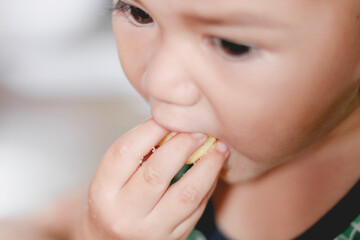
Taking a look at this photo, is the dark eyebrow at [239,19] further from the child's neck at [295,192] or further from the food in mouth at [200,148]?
the child's neck at [295,192]

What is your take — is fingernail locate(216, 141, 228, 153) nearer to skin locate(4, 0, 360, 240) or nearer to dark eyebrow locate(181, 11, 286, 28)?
skin locate(4, 0, 360, 240)

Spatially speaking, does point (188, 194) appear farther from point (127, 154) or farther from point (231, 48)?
point (231, 48)

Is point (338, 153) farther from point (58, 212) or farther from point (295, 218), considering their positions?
point (58, 212)

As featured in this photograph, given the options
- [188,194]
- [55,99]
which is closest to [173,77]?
[188,194]

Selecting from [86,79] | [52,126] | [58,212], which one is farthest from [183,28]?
[86,79]

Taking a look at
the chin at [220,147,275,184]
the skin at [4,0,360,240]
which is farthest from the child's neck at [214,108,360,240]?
the chin at [220,147,275,184]
